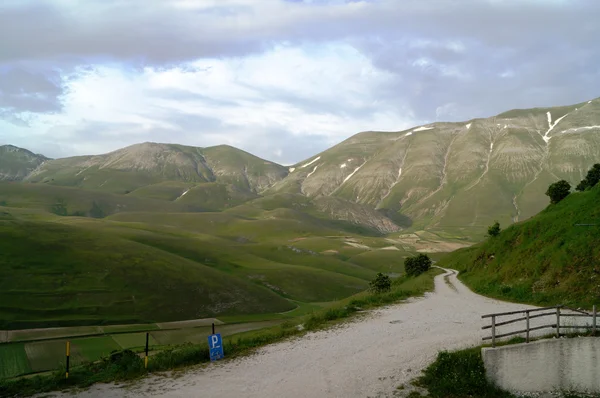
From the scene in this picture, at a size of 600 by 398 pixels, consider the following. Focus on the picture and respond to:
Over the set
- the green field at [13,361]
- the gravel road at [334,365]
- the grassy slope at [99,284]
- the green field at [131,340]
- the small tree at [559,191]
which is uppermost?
the small tree at [559,191]

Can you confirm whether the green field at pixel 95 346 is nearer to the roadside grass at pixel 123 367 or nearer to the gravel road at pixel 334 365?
the roadside grass at pixel 123 367

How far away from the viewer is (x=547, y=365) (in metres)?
16.9

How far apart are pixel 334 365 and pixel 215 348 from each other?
614 cm

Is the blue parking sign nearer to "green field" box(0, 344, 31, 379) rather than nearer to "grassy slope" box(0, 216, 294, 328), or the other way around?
"green field" box(0, 344, 31, 379)

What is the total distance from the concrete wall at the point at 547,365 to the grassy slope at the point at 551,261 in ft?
29.6

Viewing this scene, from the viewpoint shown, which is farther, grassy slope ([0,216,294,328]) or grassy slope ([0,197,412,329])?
grassy slope ([0,197,412,329])

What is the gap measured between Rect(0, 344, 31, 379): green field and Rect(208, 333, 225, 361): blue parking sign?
40.5 meters

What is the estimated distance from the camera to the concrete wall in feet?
53.8

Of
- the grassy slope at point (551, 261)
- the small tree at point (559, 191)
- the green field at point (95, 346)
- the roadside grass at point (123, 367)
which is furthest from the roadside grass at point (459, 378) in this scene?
the green field at point (95, 346)

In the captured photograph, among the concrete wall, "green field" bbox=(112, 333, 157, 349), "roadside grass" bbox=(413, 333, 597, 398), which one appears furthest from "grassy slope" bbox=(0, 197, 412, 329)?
the concrete wall

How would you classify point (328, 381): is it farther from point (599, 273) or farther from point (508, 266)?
point (508, 266)

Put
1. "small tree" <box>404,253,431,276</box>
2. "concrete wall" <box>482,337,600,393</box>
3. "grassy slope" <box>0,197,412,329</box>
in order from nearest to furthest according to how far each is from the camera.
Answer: "concrete wall" <box>482,337,600,393</box>
"small tree" <box>404,253,431,276</box>
"grassy slope" <box>0,197,412,329</box>

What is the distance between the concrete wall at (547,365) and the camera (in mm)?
16406

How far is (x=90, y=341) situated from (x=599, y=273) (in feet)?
226
